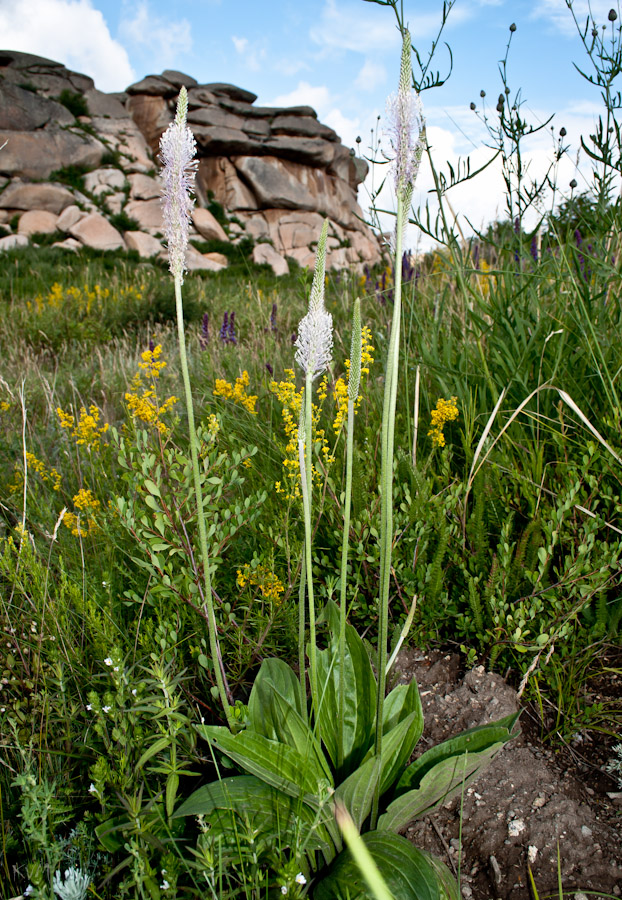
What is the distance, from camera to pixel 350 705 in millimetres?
1331

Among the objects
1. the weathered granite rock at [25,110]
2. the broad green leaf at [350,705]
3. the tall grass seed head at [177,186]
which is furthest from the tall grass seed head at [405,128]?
the weathered granite rock at [25,110]

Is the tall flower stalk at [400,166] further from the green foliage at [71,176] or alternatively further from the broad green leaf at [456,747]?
the green foliage at [71,176]

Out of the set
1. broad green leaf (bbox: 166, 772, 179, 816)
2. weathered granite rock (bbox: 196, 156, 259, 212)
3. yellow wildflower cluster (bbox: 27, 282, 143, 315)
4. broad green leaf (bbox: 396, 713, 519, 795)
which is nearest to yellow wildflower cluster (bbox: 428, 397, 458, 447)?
broad green leaf (bbox: 396, 713, 519, 795)

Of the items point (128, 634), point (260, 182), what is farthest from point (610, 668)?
point (260, 182)

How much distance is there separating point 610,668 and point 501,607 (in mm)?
349

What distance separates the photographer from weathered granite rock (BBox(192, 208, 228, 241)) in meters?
22.3

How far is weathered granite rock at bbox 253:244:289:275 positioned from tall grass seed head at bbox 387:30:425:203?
21.4 meters

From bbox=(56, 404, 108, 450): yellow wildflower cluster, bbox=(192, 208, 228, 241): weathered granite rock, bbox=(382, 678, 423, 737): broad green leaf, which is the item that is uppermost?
bbox=(192, 208, 228, 241): weathered granite rock

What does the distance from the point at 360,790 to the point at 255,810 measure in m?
0.22

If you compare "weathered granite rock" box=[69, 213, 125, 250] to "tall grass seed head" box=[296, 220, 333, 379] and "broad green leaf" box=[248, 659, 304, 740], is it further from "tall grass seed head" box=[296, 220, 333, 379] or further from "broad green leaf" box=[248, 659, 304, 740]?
"tall grass seed head" box=[296, 220, 333, 379]

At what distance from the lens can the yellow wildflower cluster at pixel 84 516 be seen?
2010 mm

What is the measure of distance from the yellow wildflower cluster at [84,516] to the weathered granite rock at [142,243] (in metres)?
18.9

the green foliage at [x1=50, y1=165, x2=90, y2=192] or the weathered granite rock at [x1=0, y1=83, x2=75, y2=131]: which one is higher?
the weathered granite rock at [x1=0, y1=83, x2=75, y2=131]

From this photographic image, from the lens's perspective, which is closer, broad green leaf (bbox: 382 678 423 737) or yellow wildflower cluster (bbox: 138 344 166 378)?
broad green leaf (bbox: 382 678 423 737)
